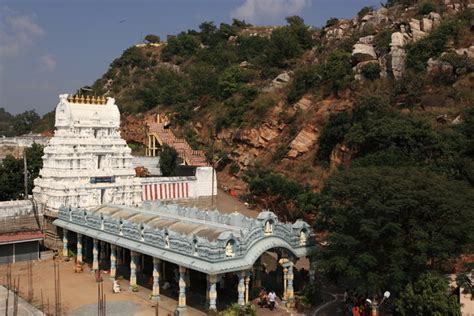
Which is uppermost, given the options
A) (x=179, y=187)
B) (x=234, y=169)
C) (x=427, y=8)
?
(x=427, y=8)

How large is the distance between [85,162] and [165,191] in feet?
27.9

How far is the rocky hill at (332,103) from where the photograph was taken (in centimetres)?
3183

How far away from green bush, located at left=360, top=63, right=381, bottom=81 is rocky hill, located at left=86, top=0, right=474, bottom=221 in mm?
90

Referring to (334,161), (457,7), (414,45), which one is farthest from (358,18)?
(334,161)

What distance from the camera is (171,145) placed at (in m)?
48.9

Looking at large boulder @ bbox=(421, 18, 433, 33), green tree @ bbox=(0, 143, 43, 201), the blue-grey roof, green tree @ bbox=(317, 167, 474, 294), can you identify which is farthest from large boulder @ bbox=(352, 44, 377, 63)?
green tree @ bbox=(0, 143, 43, 201)

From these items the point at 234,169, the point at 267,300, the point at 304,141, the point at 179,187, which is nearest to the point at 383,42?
the point at 304,141

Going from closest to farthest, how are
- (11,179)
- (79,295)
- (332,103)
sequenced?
(79,295)
(11,179)
(332,103)

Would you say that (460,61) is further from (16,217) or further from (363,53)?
(16,217)

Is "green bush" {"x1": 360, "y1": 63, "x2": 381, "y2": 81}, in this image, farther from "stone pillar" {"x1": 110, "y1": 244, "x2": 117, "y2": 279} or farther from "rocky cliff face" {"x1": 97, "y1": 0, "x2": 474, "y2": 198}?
"stone pillar" {"x1": 110, "y1": 244, "x2": 117, "y2": 279}

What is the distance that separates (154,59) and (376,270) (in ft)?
242

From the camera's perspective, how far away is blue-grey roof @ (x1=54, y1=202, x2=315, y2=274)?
17828mm

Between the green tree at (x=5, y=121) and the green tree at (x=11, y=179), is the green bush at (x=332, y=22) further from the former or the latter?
the green tree at (x=5, y=121)

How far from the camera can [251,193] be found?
131 feet
